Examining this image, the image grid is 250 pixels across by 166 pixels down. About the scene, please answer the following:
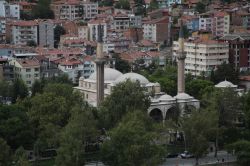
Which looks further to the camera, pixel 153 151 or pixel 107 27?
pixel 107 27

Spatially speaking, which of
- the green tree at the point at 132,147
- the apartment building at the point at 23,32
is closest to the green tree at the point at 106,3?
the apartment building at the point at 23,32

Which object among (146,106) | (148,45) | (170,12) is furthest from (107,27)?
(146,106)

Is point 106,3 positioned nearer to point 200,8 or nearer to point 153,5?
point 153,5

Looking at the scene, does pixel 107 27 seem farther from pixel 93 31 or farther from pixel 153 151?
pixel 153 151

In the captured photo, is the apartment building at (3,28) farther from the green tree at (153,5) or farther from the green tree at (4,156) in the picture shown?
the green tree at (4,156)

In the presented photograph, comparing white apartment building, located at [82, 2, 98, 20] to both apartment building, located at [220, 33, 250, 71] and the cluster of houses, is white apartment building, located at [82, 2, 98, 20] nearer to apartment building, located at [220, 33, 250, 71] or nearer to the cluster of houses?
the cluster of houses

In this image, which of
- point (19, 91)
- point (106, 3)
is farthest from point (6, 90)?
point (106, 3)
